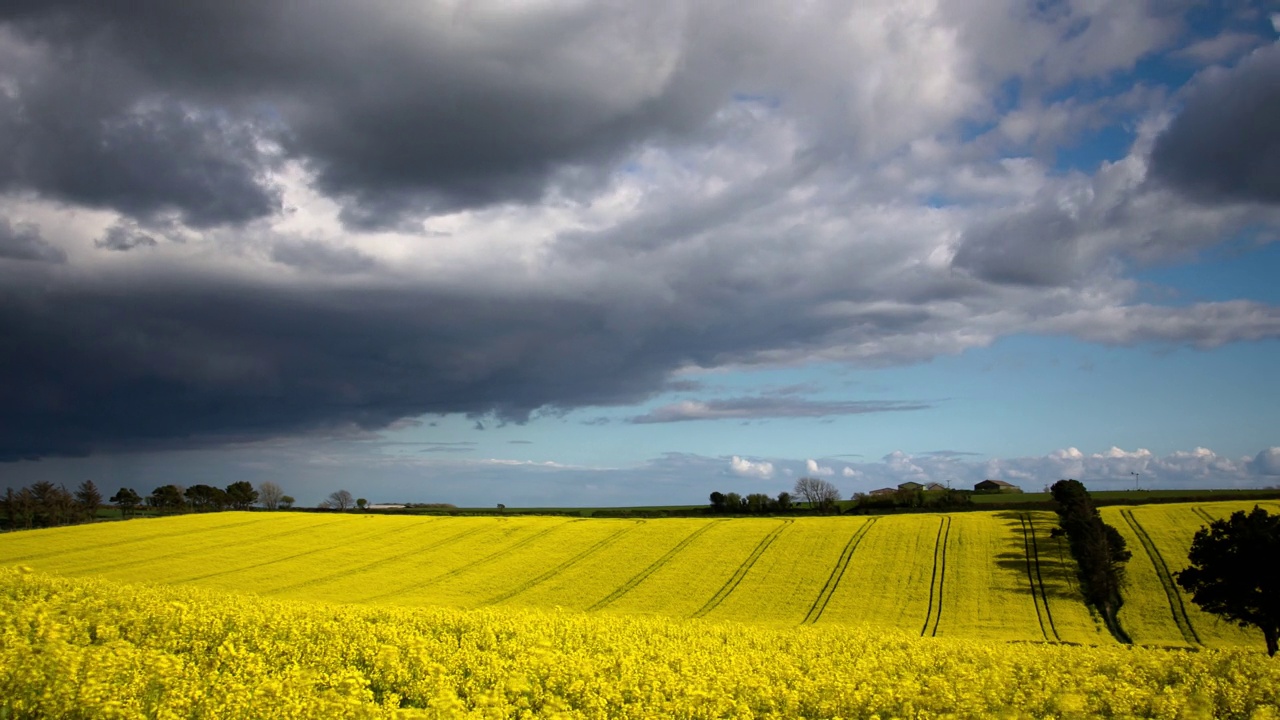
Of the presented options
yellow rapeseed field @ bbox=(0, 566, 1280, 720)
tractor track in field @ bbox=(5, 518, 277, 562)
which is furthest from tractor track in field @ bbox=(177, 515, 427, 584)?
yellow rapeseed field @ bbox=(0, 566, 1280, 720)

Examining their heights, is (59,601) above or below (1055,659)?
above

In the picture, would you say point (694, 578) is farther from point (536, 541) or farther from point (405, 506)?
point (405, 506)

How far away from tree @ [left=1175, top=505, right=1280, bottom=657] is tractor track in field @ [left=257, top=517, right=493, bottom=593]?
5516 cm

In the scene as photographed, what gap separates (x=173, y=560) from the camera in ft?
193

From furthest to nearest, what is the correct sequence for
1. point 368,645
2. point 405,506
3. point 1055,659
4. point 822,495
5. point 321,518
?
point 405,506 → point 822,495 → point 321,518 → point 1055,659 → point 368,645

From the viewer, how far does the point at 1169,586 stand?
52.4m

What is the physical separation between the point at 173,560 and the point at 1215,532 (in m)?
72.2

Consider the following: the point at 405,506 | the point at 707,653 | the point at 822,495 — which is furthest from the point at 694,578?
the point at 405,506

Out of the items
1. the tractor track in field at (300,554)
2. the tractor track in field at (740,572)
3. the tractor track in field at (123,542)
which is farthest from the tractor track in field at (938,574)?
the tractor track in field at (123,542)

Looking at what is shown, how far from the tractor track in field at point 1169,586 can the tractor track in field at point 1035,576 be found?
23.6 ft

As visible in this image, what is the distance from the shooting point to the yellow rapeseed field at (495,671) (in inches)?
414

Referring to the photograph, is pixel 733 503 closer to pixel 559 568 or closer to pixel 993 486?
pixel 559 568

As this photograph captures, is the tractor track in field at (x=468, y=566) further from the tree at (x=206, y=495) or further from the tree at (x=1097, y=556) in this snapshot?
the tree at (x=206, y=495)

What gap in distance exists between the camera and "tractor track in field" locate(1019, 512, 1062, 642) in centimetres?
4444
